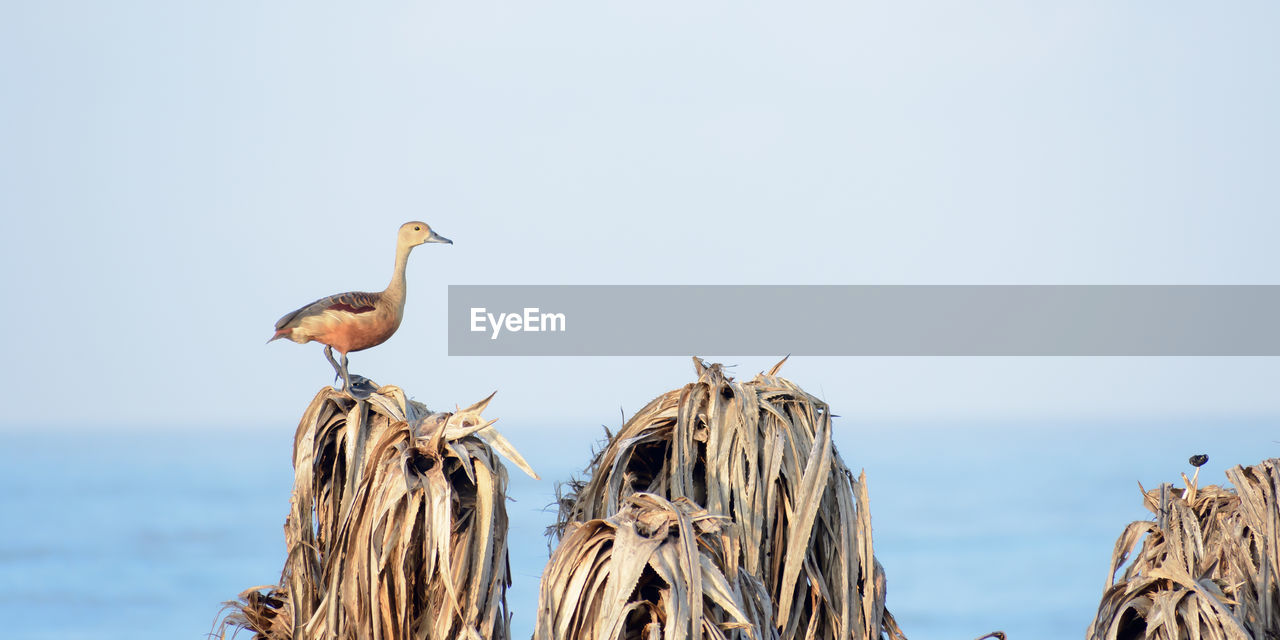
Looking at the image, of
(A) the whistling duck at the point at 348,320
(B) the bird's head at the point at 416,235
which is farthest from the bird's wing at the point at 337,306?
(B) the bird's head at the point at 416,235

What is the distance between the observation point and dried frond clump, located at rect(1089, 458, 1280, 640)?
5426mm

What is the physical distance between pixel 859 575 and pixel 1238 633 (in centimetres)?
152

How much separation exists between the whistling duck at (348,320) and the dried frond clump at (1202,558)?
489 cm

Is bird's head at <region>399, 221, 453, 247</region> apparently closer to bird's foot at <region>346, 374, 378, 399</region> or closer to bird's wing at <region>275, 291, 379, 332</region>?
bird's wing at <region>275, 291, 379, 332</region>

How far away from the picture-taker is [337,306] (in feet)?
28.5

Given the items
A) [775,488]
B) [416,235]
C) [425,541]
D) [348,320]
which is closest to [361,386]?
[425,541]

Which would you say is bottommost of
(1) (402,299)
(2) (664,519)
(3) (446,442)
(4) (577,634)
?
(4) (577,634)

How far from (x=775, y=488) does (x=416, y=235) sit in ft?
16.4

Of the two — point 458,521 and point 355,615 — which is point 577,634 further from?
point 355,615

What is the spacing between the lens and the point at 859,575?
223 inches

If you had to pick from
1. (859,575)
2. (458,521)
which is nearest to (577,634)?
(458,521)

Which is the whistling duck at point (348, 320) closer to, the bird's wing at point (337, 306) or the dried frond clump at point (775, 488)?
the bird's wing at point (337, 306)

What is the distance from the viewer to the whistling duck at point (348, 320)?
8578 millimetres

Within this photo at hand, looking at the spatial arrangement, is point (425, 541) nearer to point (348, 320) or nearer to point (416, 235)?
point (348, 320)
